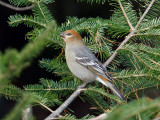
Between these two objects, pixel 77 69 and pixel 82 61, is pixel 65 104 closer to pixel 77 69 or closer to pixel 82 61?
pixel 77 69

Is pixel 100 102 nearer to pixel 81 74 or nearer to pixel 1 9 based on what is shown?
pixel 81 74

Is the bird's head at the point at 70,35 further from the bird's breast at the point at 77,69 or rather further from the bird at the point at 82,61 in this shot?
the bird's breast at the point at 77,69

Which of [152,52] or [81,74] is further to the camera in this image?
[81,74]

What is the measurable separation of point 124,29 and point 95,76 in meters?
0.75

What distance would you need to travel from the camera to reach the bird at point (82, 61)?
2.73 m

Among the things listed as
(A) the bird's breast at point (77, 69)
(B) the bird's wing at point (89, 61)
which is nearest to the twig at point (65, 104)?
(A) the bird's breast at point (77, 69)

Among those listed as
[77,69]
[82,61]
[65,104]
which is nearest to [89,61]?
[82,61]

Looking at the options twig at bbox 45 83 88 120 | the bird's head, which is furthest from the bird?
twig at bbox 45 83 88 120

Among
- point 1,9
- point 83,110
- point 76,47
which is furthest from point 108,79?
point 1,9

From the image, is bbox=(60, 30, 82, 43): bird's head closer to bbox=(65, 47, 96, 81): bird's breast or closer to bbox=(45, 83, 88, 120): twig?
bbox=(65, 47, 96, 81): bird's breast

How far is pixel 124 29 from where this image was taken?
2621 millimetres

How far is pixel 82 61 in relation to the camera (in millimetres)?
3197

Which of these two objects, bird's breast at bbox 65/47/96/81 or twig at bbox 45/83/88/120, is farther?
bird's breast at bbox 65/47/96/81

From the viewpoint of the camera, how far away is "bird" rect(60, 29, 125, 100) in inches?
107
